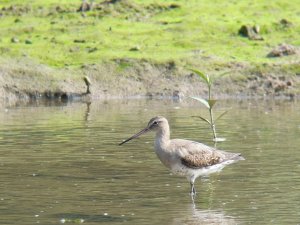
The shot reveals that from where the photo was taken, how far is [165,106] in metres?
38.0

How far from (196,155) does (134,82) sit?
24712 mm

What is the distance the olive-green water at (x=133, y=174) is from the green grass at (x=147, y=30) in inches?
412

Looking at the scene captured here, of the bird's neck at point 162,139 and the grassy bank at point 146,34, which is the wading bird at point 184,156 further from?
the grassy bank at point 146,34

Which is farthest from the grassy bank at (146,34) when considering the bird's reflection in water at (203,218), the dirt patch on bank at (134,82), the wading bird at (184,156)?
the bird's reflection in water at (203,218)

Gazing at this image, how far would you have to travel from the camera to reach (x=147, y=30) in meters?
49.4

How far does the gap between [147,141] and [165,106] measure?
10.1 meters

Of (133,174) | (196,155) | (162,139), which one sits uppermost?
(162,139)

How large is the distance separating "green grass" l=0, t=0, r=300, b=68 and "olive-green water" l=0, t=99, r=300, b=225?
10.5m

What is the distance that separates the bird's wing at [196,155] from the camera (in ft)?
60.7

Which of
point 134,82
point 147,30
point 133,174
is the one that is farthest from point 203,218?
point 147,30

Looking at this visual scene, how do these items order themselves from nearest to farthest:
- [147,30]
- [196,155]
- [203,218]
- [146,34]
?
[203,218], [196,155], [146,34], [147,30]

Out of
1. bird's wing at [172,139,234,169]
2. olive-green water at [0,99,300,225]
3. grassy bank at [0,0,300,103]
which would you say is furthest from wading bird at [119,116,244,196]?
grassy bank at [0,0,300,103]

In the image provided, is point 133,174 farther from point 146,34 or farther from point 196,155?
point 146,34

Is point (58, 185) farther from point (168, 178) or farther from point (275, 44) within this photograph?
point (275, 44)
